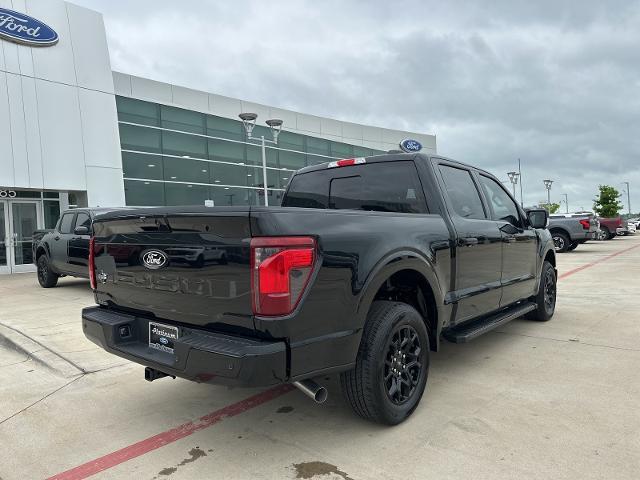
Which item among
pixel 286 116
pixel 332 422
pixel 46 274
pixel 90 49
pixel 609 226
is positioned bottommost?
pixel 332 422

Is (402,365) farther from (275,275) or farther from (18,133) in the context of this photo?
(18,133)

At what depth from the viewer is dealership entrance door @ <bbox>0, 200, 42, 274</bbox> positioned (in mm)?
14922

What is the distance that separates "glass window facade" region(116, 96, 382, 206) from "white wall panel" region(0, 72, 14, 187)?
4218 millimetres

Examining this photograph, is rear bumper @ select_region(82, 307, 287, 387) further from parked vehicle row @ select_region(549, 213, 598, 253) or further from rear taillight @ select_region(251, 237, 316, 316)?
parked vehicle row @ select_region(549, 213, 598, 253)

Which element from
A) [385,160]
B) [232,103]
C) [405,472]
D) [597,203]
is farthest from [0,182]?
[597,203]

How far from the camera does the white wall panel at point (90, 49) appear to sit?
16203mm

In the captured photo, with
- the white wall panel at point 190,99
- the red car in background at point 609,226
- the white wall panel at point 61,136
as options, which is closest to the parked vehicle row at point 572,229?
the red car in background at point 609,226

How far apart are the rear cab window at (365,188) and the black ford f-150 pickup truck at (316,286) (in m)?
0.01

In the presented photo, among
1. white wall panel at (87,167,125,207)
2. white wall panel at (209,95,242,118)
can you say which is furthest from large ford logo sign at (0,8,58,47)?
white wall panel at (209,95,242,118)

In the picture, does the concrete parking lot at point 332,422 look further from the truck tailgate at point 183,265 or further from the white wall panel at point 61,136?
the white wall panel at point 61,136

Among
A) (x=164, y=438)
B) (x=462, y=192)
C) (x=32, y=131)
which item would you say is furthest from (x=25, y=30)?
(x=164, y=438)

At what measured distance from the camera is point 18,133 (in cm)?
1458

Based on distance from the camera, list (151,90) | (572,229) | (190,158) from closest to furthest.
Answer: (572,229)
(151,90)
(190,158)

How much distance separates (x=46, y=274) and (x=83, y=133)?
7.46 m
